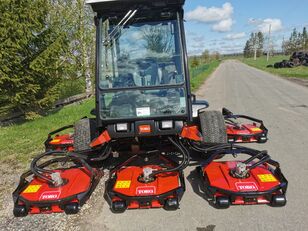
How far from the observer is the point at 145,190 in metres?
3.64

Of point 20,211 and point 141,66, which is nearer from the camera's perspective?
point 20,211

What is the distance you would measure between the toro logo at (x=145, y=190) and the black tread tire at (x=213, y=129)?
165 centimetres

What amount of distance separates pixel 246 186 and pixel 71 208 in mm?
2106

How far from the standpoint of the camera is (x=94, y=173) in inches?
160

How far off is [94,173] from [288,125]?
5769 millimetres

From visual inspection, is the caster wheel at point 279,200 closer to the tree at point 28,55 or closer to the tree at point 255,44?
the tree at point 28,55

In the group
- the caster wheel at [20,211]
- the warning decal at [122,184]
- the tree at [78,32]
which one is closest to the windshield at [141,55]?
the warning decal at [122,184]

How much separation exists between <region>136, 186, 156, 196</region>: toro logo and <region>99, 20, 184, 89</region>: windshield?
135cm

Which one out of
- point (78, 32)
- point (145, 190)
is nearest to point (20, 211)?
point (145, 190)

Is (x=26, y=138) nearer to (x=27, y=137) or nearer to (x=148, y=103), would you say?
(x=27, y=137)

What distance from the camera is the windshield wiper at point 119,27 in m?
3.95

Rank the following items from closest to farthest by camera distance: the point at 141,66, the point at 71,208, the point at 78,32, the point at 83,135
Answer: the point at 71,208, the point at 141,66, the point at 83,135, the point at 78,32

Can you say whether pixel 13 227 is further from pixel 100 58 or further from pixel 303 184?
pixel 303 184

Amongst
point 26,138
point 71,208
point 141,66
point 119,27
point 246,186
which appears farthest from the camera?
point 26,138
